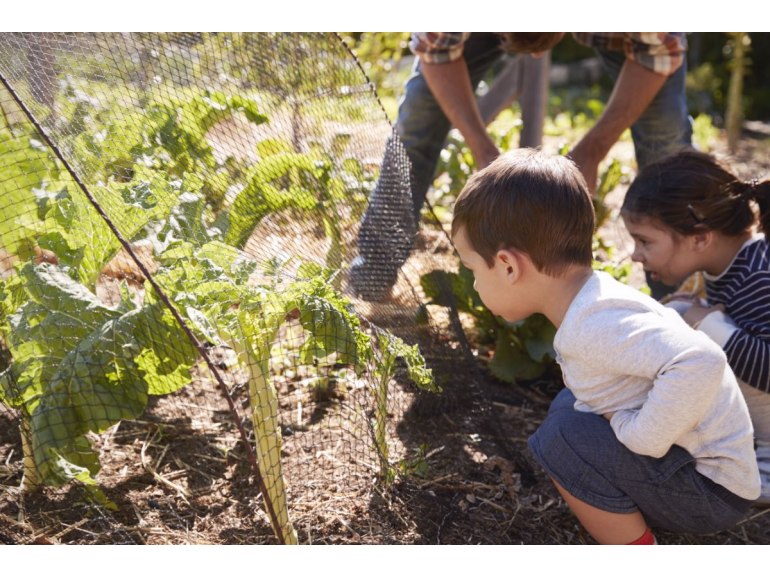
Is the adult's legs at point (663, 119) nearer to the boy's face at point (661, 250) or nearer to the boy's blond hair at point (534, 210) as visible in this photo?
the boy's face at point (661, 250)

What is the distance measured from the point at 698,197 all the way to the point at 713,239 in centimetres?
13

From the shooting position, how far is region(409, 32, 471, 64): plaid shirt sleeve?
243cm

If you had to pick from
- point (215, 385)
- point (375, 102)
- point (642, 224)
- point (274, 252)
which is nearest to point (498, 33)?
point (375, 102)

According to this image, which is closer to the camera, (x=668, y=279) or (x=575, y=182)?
(x=575, y=182)

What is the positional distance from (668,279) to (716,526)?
0.72 metres

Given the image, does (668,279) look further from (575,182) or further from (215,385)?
(215,385)

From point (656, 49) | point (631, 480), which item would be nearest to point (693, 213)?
point (656, 49)

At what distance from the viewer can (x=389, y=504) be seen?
174 centimetres

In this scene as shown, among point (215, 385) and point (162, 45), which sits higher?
point (162, 45)

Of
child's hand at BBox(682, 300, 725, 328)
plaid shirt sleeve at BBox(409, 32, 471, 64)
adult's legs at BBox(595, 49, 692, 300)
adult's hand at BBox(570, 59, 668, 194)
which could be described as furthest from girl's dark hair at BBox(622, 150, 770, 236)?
plaid shirt sleeve at BBox(409, 32, 471, 64)

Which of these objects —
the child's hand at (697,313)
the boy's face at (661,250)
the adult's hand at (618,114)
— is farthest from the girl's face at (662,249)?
the adult's hand at (618,114)

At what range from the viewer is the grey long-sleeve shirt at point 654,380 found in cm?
142

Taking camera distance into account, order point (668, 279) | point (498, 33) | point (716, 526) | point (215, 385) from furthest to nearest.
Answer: point (498, 33) → point (215, 385) → point (668, 279) → point (716, 526)

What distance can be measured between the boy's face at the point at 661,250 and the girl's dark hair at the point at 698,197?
3cm
